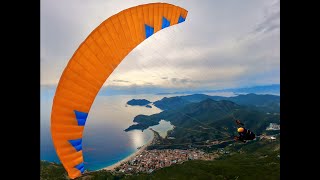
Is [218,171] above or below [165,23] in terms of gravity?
below

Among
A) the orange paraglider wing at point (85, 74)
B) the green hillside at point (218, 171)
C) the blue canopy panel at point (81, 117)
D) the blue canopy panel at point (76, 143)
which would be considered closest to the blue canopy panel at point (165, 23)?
the orange paraglider wing at point (85, 74)

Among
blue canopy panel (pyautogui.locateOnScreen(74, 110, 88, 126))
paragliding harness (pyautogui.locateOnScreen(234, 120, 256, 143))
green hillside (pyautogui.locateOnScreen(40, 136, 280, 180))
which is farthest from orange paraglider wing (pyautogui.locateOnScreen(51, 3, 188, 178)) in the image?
green hillside (pyautogui.locateOnScreen(40, 136, 280, 180))

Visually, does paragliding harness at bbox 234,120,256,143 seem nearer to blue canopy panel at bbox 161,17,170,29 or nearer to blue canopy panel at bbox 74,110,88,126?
Result: blue canopy panel at bbox 161,17,170,29

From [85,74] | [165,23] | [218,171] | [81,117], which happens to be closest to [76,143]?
[81,117]

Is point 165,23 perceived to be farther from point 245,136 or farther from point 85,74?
point 245,136

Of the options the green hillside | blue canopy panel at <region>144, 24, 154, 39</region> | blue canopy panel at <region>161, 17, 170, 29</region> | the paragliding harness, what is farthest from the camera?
the green hillside

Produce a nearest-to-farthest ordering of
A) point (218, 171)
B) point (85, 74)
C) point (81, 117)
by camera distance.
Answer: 1. point (85, 74)
2. point (81, 117)
3. point (218, 171)

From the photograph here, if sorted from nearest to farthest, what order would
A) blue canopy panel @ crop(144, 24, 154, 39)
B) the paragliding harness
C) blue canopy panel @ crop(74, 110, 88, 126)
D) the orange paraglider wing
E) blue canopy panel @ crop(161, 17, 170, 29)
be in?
the orange paraglider wing
blue canopy panel @ crop(74, 110, 88, 126)
blue canopy panel @ crop(144, 24, 154, 39)
blue canopy panel @ crop(161, 17, 170, 29)
the paragliding harness

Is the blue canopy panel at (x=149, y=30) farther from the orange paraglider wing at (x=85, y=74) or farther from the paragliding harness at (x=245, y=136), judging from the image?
the paragliding harness at (x=245, y=136)

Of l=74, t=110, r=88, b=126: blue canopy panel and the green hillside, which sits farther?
the green hillside
